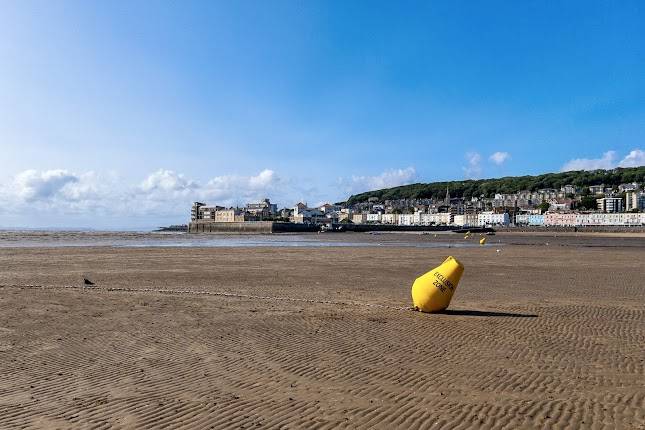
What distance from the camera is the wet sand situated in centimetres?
586

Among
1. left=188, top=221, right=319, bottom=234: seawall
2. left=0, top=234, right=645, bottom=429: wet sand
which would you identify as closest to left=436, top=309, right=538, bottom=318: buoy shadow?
left=0, top=234, right=645, bottom=429: wet sand

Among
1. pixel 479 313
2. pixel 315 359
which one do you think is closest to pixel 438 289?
pixel 479 313

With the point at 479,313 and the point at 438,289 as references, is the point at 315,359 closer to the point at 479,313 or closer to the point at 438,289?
the point at 438,289

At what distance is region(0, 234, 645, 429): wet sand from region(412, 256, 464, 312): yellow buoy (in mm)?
434

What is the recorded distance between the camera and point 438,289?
1280 centimetres

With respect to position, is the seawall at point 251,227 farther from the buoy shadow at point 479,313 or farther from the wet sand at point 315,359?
the buoy shadow at point 479,313

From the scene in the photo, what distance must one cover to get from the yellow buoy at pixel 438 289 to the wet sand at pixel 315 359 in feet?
1.42

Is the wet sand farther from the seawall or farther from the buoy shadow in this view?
the seawall

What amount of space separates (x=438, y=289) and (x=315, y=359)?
5.45 meters

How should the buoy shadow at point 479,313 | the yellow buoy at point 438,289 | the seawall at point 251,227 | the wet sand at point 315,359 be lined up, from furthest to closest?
the seawall at point 251,227, the yellow buoy at point 438,289, the buoy shadow at point 479,313, the wet sand at point 315,359

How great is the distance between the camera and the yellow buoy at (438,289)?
12781 mm

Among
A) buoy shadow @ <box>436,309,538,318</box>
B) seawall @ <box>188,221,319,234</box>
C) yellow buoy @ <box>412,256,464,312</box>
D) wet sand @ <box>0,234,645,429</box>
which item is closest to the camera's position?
wet sand @ <box>0,234,645,429</box>

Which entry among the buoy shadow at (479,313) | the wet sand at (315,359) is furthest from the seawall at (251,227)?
the buoy shadow at (479,313)

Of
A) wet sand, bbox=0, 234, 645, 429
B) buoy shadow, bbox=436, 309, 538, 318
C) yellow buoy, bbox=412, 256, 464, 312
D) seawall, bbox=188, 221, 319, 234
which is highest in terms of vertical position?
seawall, bbox=188, 221, 319, 234
